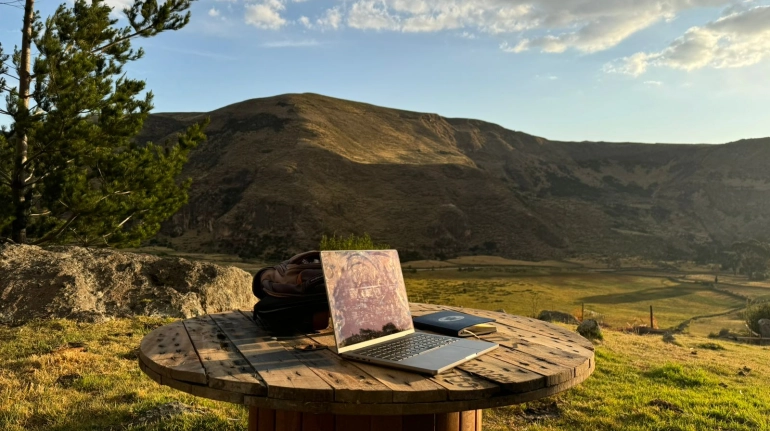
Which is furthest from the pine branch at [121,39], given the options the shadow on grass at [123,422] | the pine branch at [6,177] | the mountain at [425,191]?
the mountain at [425,191]

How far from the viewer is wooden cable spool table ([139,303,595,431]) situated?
176 cm

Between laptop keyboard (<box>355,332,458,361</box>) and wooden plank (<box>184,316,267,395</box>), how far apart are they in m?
0.49

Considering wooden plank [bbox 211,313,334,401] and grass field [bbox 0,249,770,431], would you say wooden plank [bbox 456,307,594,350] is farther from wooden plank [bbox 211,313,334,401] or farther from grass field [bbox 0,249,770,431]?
grass field [bbox 0,249,770,431]

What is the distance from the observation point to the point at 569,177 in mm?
96938

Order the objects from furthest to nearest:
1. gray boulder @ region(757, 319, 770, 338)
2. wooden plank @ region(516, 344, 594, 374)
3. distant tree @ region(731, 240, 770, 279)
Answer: distant tree @ region(731, 240, 770, 279), gray boulder @ region(757, 319, 770, 338), wooden plank @ region(516, 344, 594, 374)

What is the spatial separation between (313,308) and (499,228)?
196ft

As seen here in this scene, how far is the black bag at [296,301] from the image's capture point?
8.85 feet

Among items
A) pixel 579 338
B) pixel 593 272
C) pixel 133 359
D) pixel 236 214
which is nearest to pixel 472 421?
pixel 579 338

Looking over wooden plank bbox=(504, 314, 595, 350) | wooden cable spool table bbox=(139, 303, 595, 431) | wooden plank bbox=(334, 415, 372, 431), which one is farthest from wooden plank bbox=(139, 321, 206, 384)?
wooden plank bbox=(504, 314, 595, 350)

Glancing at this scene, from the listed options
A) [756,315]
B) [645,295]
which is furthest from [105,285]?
[645,295]

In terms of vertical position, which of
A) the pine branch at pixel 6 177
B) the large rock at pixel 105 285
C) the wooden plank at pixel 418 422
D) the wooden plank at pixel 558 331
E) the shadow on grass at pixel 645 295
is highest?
the pine branch at pixel 6 177

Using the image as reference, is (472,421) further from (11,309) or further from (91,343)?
(11,309)

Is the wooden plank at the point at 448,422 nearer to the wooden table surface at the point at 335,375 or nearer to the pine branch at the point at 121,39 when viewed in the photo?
the wooden table surface at the point at 335,375

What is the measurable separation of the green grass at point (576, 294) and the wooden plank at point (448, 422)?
61.0 ft
